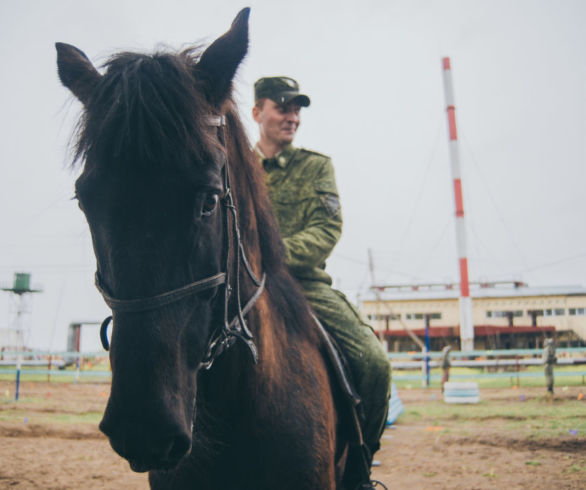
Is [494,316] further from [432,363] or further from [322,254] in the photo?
[322,254]

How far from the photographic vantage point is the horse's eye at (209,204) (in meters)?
1.55

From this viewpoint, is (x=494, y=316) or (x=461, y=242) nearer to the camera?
(x=461, y=242)

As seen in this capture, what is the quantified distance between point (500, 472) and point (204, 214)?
6.17 meters

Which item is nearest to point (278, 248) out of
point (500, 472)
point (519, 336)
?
point (500, 472)

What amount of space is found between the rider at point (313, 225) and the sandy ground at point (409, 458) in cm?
345

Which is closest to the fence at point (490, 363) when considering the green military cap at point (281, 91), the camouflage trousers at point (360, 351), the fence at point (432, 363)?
the fence at point (432, 363)

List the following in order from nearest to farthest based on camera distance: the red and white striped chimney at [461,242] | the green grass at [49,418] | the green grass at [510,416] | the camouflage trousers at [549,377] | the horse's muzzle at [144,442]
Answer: the horse's muzzle at [144,442]
the green grass at [510,416]
the green grass at [49,418]
the camouflage trousers at [549,377]
the red and white striped chimney at [461,242]

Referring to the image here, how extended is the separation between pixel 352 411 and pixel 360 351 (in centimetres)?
35

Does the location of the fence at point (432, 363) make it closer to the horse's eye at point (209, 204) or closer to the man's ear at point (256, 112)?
the man's ear at point (256, 112)

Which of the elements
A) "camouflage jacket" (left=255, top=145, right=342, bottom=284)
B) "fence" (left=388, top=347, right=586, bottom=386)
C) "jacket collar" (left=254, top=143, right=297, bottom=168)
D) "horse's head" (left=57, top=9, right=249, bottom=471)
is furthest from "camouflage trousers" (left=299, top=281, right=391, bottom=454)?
"fence" (left=388, top=347, right=586, bottom=386)

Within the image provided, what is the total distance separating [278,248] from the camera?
7.39ft

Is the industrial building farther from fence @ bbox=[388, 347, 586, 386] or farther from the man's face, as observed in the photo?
the man's face

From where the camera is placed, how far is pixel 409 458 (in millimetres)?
7012

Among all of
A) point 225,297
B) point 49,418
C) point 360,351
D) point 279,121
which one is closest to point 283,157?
point 279,121
